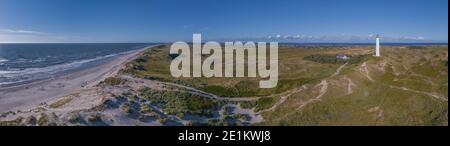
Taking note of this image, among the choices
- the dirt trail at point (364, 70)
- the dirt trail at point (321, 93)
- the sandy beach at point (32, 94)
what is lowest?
the sandy beach at point (32, 94)

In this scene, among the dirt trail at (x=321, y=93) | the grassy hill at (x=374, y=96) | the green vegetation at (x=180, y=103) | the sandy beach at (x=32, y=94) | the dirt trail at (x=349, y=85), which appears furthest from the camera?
the sandy beach at (x=32, y=94)

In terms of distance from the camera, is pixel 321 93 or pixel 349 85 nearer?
pixel 349 85

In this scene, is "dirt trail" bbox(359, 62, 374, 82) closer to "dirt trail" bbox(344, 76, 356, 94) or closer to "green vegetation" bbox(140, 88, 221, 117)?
"dirt trail" bbox(344, 76, 356, 94)

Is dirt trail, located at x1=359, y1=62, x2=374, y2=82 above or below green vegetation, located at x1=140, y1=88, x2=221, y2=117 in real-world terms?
above

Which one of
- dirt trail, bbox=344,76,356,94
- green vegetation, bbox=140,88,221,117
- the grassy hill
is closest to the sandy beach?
green vegetation, bbox=140,88,221,117

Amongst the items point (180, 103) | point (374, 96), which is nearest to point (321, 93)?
point (374, 96)

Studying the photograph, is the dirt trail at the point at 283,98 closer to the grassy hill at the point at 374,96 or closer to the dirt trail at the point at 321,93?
the grassy hill at the point at 374,96

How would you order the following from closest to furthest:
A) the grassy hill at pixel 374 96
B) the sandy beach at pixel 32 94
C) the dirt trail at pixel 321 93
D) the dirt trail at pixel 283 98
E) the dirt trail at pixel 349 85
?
the grassy hill at pixel 374 96, the dirt trail at pixel 349 85, the dirt trail at pixel 321 93, the dirt trail at pixel 283 98, the sandy beach at pixel 32 94

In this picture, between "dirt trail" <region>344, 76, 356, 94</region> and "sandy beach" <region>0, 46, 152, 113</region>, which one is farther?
"sandy beach" <region>0, 46, 152, 113</region>

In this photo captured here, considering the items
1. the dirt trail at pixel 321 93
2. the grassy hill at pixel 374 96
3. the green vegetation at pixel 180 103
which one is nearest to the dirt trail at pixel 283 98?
the grassy hill at pixel 374 96

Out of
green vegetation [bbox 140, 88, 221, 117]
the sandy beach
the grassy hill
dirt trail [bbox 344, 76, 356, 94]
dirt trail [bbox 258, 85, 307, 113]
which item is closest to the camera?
the grassy hill

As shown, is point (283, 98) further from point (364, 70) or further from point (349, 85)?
point (364, 70)

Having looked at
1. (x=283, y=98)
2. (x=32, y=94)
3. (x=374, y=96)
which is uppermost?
(x=374, y=96)
